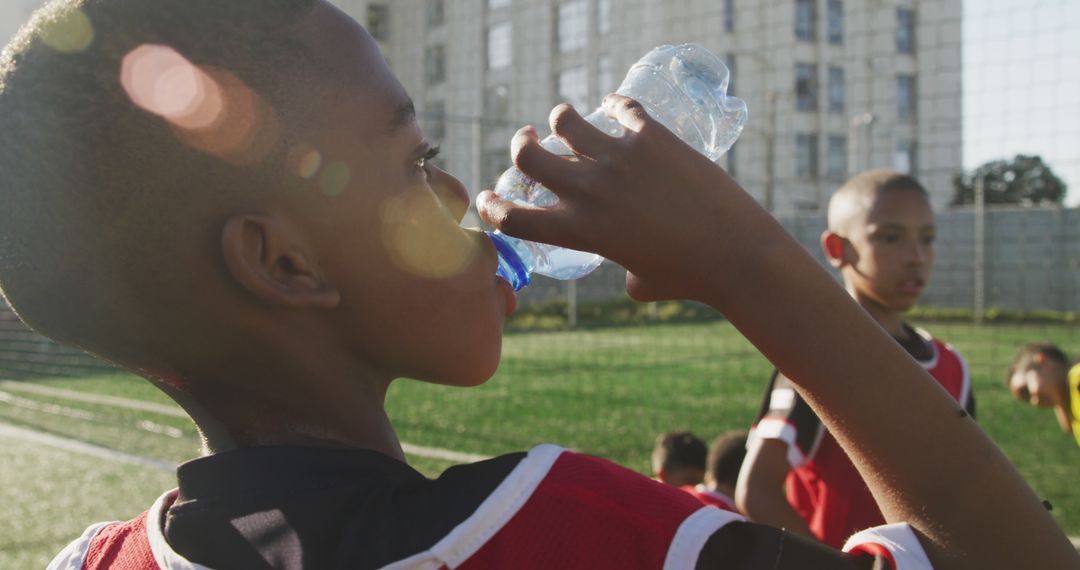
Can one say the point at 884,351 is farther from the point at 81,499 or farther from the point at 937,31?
the point at 937,31

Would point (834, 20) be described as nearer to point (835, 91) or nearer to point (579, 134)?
point (835, 91)

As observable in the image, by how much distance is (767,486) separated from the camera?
286 cm

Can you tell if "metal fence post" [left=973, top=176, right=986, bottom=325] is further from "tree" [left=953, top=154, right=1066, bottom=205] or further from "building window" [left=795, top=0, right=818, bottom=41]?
"building window" [left=795, top=0, right=818, bottom=41]

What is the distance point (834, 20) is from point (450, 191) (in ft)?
45.6

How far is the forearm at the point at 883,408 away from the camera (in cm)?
85

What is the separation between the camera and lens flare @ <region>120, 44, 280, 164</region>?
2.84 feet

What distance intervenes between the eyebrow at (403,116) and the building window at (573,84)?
1102 cm

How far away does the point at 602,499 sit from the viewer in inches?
31.2

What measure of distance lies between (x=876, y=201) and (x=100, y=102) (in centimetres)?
306

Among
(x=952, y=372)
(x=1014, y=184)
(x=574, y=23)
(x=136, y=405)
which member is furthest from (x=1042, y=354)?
(x=1014, y=184)

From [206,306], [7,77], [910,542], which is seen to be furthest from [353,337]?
[910,542]

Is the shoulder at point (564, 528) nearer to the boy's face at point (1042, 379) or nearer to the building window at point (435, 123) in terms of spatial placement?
the boy's face at point (1042, 379)

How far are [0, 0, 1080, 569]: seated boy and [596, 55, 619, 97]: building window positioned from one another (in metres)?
11.0

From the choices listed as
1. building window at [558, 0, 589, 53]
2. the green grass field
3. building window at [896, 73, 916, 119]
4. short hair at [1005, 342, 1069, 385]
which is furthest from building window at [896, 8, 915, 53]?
short hair at [1005, 342, 1069, 385]
